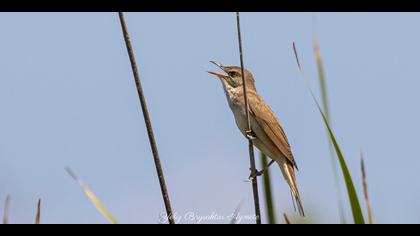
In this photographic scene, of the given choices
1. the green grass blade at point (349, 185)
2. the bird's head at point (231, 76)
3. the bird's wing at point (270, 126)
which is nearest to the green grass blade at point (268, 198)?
the green grass blade at point (349, 185)

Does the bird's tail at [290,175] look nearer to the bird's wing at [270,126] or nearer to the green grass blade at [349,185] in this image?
the bird's wing at [270,126]

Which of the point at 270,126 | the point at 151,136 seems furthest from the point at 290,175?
the point at 151,136

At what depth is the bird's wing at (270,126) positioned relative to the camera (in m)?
6.47

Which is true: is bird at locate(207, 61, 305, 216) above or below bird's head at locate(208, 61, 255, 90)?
below

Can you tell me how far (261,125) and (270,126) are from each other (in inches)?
4.3

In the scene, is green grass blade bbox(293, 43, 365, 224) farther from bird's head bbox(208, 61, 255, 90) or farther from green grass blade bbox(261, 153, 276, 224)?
bird's head bbox(208, 61, 255, 90)

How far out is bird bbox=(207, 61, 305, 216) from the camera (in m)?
6.38

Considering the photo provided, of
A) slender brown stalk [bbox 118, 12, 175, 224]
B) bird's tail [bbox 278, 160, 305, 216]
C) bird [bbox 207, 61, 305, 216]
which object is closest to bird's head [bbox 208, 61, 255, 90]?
bird [bbox 207, 61, 305, 216]

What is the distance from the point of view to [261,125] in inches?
261

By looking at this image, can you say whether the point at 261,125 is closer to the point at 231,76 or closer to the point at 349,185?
the point at 231,76
